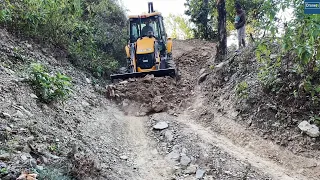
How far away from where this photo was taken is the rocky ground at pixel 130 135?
10.1ft

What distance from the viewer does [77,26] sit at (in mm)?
9062

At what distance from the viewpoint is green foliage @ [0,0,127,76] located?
675 centimetres

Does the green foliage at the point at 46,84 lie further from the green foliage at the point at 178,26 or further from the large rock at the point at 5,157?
the green foliage at the point at 178,26

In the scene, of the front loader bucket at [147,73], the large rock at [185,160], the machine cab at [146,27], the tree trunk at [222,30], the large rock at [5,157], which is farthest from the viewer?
the machine cab at [146,27]

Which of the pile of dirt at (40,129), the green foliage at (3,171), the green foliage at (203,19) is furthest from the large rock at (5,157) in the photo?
the green foliage at (203,19)

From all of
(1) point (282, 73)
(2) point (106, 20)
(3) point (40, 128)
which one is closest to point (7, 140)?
(3) point (40, 128)

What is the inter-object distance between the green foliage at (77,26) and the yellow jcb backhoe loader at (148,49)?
113 centimetres

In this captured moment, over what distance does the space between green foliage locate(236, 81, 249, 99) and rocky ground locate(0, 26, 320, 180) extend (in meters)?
0.25

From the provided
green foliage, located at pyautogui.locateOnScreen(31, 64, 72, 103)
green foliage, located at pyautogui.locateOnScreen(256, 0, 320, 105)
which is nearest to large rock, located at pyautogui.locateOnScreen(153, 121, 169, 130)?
green foliage, located at pyautogui.locateOnScreen(31, 64, 72, 103)

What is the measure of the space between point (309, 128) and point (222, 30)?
16.0ft

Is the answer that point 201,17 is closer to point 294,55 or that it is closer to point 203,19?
point 203,19

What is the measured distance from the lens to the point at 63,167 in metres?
2.92

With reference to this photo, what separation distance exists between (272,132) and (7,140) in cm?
379

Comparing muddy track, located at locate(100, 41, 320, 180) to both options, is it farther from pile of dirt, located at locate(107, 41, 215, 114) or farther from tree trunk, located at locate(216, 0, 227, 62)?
tree trunk, located at locate(216, 0, 227, 62)
